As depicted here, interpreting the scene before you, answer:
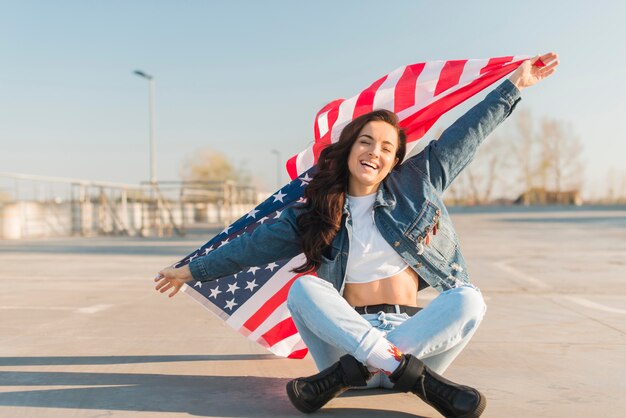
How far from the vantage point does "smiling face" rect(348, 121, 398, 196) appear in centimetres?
316

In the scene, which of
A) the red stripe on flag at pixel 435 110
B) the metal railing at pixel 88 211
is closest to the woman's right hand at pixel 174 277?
the red stripe on flag at pixel 435 110

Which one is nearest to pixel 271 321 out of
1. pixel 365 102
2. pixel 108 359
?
pixel 108 359

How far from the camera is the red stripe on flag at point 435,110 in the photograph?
399 cm

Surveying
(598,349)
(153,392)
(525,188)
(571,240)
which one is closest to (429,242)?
(153,392)

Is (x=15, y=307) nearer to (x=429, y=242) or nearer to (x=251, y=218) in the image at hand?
(x=251, y=218)

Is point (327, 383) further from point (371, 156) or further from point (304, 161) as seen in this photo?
point (304, 161)

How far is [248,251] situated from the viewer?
318cm

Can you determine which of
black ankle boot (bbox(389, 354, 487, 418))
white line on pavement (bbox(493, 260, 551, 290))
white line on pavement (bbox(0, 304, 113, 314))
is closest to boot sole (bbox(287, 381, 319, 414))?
black ankle boot (bbox(389, 354, 487, 418))

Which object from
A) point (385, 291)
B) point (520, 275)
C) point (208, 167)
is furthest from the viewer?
point (208, 167)

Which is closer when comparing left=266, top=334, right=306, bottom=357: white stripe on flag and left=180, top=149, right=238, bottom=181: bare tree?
left=266, top=334, right=306, bottom=357: white stripe on flag

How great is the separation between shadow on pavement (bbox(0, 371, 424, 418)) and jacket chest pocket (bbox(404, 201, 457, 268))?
2.43 ft

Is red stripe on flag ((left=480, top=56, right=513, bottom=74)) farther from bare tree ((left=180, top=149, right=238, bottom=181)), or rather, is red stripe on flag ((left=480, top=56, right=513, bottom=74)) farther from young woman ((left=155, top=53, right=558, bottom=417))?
bare tree ((left=180, top=149, right=238, bottom=181))

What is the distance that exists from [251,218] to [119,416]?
1.46 metres

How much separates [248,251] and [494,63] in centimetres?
190
